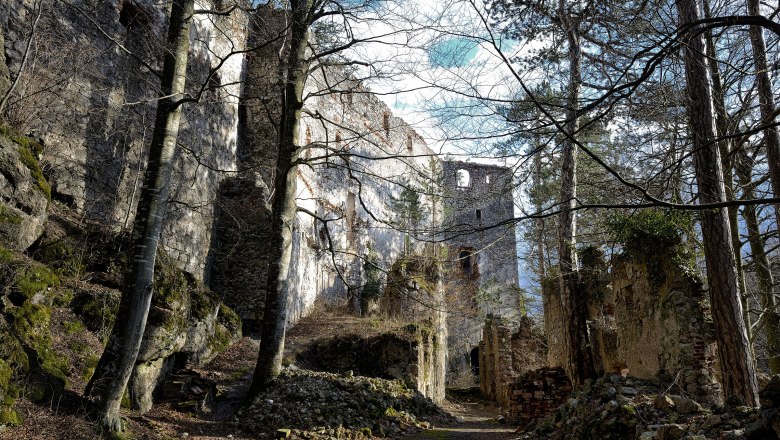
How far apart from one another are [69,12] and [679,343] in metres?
12.3

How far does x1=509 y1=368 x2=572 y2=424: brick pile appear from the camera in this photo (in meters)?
10.4

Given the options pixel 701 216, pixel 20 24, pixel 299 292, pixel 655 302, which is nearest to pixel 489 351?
pixel 299 292

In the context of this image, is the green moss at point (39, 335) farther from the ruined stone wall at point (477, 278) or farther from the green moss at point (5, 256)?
the ruined stone wall at point (477, 278)

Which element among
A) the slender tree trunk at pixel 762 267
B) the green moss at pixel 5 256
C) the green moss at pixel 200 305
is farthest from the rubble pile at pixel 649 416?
the green moss at pixel 5 256

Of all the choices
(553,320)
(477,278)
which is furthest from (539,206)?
(477,278)

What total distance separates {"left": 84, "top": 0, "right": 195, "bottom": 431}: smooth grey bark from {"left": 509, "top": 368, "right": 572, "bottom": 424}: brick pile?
7153 mm

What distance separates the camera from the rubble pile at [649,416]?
381 centimetres

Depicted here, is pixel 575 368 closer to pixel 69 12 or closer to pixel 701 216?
pixel 701 216

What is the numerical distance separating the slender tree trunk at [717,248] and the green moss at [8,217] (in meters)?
7.87

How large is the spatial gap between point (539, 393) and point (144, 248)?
297 inches

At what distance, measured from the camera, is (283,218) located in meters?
9.66

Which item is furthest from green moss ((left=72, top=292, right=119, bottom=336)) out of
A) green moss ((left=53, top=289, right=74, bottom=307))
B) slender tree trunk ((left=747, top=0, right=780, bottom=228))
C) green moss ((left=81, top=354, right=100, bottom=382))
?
slender tree trunk ((left=747, top=0, right=780, bottom=228))

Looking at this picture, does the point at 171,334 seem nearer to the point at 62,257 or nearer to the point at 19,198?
the point at 62,257

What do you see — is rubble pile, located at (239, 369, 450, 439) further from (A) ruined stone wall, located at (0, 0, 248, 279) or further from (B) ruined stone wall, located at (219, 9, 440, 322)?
(A) ruined stone wall, located at (0, 0, 248, 279)
